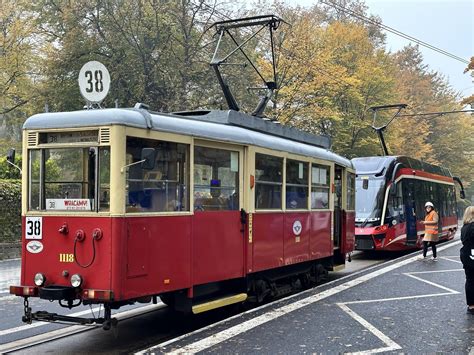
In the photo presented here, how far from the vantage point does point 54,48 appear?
27.9 meters

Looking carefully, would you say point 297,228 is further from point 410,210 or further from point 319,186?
point 410,210

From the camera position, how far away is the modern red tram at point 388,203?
59.3ft

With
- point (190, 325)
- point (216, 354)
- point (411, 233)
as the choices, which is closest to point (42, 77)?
point (411, 233)

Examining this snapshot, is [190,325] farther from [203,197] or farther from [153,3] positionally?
[153,3]

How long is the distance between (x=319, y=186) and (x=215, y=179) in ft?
12.2

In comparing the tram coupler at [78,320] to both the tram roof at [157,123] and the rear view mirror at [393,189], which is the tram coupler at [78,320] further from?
the rear view mirror at [393,189]

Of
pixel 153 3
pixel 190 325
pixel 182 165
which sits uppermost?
pixel 153 3

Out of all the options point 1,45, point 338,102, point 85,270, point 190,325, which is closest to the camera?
point 85,270

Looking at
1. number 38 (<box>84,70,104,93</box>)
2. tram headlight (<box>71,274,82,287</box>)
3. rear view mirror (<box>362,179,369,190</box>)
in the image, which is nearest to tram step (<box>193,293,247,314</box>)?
tram headlight (<box>71,274,82,287</box>)

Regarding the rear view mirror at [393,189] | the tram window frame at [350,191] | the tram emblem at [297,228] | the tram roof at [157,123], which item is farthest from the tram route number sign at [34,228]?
the rear view mirror at [393,189]

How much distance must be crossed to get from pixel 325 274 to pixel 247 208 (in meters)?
4.06

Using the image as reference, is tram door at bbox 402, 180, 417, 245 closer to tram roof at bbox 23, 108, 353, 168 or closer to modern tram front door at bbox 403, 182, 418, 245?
modern tram front door at bbox 403, 182, 418, 245

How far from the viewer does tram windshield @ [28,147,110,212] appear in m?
6.71

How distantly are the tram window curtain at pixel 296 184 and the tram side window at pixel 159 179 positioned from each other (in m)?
2.86
